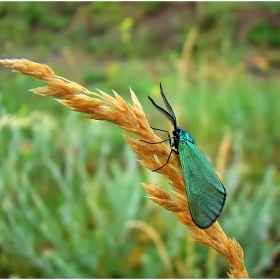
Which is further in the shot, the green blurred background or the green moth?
the green blurred background

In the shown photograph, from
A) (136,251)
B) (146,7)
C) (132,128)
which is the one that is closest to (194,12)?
(146,7)

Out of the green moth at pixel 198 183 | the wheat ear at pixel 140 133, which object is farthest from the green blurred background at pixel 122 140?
the wheat ear at pixel 140 133

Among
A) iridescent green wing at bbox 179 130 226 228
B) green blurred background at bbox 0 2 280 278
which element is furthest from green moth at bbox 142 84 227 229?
green blurred background at bbox 0 2 280 278

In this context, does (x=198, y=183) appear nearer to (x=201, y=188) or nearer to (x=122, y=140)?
(x=201, y=188)

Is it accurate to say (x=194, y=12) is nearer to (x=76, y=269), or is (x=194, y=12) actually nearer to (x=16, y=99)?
(x=16, y=99)

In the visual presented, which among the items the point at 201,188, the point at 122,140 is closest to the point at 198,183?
the point at 201,188

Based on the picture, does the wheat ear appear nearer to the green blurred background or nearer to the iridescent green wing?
the iridescent green wing

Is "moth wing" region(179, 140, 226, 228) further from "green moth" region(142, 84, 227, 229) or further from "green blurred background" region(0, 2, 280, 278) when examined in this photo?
"green blurred background" region(0, 2, 280, 278)
